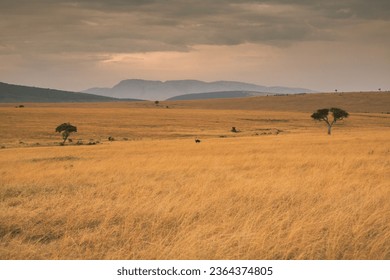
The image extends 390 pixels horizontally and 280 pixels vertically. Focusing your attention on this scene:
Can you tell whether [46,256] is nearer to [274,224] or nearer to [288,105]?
[274,224]

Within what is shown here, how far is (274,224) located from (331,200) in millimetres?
2353

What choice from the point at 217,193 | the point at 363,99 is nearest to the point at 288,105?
the point at 363,99

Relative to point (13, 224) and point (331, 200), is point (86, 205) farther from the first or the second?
point (331, 200)

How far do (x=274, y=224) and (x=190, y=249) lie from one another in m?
1.60

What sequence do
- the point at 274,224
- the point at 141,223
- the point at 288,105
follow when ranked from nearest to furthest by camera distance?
the point at 274,224, the point at 141,223, the point at 288,105

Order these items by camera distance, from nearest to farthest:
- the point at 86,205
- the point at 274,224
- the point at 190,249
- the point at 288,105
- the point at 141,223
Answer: the point at 190,249
the point at 274,224
the point at 141,223
the point at 86,205
the point at 288,105

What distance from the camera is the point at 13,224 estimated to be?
6629 millimetres

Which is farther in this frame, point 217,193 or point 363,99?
point 363,99

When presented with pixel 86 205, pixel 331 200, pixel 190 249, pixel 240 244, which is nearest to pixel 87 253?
pixel 190 249

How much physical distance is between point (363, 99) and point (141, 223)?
160242 mm

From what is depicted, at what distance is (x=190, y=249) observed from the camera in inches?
199

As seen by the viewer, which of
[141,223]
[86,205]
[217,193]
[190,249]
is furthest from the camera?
[217,193]
